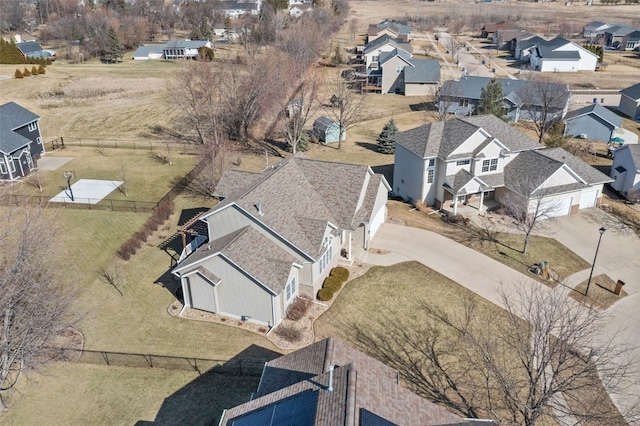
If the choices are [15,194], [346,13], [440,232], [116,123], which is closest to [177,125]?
[116,123]

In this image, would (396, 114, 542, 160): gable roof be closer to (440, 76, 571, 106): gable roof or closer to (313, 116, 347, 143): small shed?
Answer: (313, 116, 347, 143): small shed

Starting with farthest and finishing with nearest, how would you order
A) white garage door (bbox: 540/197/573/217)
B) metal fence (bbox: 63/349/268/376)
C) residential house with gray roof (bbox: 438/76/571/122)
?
residential house with gray roof (bbox: 438/76/571/122) → white garage door (bbox: 540/197/573/217) → metal fence (bbox: 63/349/268/376)

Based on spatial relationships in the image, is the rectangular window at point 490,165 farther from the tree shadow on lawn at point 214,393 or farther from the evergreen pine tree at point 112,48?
the evergreen pine tree at point 112,48

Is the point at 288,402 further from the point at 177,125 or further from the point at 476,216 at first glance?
the point at 177,125

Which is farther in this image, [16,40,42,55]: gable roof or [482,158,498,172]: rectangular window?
[16,40,42,55]: gable roof

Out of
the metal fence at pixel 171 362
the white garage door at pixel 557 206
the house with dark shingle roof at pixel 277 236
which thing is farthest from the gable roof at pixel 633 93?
the metal fence at pixel 171 362

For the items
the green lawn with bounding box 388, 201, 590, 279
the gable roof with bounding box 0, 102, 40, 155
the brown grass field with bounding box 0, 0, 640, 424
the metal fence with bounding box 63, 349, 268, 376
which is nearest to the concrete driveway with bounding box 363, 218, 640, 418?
the green lawn with bounding box 388, 201, 590, 279
